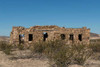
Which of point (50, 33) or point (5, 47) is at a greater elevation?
point (50, 33)

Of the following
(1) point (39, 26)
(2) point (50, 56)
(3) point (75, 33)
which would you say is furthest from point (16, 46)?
(2) point (50, 56)

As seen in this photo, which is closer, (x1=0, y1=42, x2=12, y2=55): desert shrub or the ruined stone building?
(x1=0, y1=42, x2=12, y2=55): desert shrub

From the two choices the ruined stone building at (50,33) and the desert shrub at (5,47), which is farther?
the ruined stone building at (50,33)

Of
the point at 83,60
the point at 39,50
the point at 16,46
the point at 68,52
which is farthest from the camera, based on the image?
the point at 16,46

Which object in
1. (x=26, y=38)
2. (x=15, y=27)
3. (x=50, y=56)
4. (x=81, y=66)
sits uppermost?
(x=15, y=27)

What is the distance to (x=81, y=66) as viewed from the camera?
846 cm

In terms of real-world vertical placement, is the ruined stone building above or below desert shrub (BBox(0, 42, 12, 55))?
above

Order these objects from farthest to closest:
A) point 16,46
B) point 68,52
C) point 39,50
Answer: point 16,46
point 39,50
point 68,52

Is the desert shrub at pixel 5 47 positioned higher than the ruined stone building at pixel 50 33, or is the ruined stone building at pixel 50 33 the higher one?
the ruined stone building at pixel 50 33

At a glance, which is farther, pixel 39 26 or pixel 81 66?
pixel 39 26

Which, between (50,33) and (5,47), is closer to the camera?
(5,47)

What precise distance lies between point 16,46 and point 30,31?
2703mm

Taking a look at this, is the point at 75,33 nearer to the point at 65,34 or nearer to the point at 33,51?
the point at 65,34

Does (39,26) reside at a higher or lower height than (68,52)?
higher
